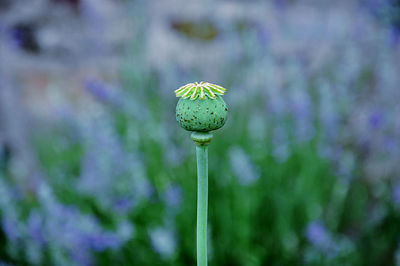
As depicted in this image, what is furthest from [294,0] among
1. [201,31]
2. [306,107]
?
[306,107]

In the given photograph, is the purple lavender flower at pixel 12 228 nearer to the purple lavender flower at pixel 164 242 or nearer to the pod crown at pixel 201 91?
the purple lavender flower at pixel 164 242

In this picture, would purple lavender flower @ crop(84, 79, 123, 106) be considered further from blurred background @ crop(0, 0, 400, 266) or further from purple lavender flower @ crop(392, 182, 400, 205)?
purple lavender flower @ crop(392, 182, 400, 205)

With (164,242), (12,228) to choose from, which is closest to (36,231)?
(12,228)

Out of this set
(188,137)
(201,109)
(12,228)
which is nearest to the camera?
(201,109)

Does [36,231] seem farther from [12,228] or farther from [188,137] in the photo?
[188,137]

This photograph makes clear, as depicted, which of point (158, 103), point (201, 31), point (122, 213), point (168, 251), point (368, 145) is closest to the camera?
point (168, 251)

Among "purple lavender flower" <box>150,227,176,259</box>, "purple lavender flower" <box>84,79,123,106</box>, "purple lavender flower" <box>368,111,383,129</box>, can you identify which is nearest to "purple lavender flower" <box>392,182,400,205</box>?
"purple lavender flower" <box>368,111,383,129</box>

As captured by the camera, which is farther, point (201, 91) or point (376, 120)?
point (376, 120)

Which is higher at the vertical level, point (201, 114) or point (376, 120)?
point (201, 114)

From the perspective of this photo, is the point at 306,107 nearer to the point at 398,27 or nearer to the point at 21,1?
the point at 398,27
